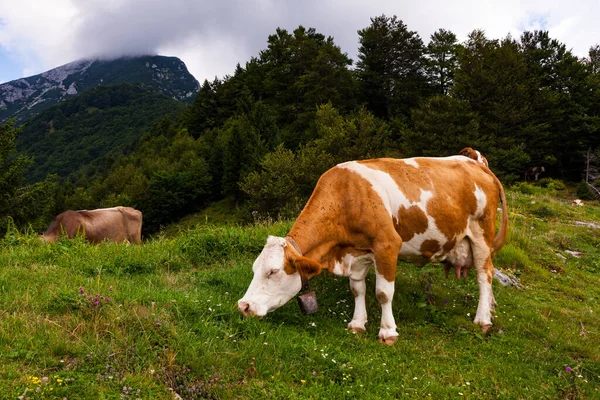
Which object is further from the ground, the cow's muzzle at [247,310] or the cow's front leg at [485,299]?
the cow's muzzle at [247,310]

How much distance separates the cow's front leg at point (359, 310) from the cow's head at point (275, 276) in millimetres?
885

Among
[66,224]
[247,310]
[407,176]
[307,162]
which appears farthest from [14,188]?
[407,176]

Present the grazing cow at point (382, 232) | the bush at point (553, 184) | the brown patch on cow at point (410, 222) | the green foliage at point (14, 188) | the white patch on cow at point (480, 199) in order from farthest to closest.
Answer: the bush at point (553, 184)
the green foliage at point (14, 188)
the white patch on cow at point (480, 199)
the brown patch on cow at point (410, 222)
the grazing cow at point (382, 232)

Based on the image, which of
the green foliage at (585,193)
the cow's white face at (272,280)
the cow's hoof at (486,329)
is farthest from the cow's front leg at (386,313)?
the green foliage at (585,193)

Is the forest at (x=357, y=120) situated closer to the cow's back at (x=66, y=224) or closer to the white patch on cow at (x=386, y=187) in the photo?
the cow's back at (x=66, y=224)

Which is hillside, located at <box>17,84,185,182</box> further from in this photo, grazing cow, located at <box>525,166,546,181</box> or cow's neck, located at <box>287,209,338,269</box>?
cow's neck, located at <box>287,209,338,269</box>

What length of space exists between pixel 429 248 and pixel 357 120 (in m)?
38.9

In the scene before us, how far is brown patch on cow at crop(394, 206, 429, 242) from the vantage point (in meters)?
4.99

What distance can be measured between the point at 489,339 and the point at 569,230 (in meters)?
9.83

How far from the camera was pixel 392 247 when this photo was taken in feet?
15.4

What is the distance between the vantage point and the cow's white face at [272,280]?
4.37 m

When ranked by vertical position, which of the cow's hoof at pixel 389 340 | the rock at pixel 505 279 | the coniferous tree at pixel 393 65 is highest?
the coniferous tree at pixel 393 65

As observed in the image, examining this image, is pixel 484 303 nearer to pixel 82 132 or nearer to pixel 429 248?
pixel 429 248

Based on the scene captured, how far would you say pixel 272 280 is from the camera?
4410mm
